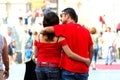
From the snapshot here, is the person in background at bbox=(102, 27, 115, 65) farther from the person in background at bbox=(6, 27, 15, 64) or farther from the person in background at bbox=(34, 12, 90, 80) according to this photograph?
the person in background at bbox=(34, 12, 90, 80)

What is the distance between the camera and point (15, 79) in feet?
48.0

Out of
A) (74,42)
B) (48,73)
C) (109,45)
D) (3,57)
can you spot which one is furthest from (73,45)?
(109,45)

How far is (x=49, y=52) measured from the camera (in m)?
5.84

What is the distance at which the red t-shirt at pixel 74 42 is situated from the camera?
5633 mm

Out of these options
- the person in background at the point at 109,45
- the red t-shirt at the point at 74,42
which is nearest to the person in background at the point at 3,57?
the red t-shirt at the point at 74,42

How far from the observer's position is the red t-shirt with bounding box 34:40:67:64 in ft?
19.0

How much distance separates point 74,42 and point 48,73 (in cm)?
51

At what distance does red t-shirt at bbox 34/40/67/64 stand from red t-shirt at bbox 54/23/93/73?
11 centimetres

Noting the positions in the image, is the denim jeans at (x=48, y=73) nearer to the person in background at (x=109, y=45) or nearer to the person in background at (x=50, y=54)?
the person in background at (x=50, y=54)

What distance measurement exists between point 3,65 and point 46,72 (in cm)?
82

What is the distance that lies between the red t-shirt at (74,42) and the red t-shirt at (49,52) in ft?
0.37

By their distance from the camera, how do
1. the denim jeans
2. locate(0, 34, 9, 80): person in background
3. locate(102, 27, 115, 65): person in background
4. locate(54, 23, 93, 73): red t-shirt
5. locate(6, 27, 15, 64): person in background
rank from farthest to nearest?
locate(6, 27, 15, 64): person in background < locate(102, 27, 115, 65): person in background < locate(0, 34, 9, 80): person in background < the denim jeans < locate(54, 23, 93, 73): red t-shirt

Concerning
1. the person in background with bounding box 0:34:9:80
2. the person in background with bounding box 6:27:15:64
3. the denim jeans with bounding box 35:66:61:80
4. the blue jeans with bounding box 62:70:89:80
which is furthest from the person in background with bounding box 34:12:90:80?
the person in background with bounding box 6:27:15:64

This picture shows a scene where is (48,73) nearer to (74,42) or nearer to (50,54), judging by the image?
(50,54)
